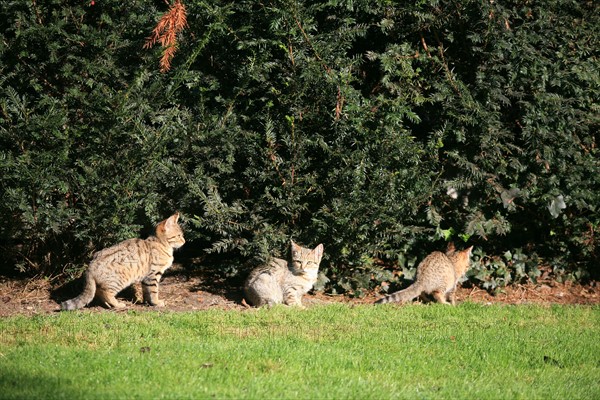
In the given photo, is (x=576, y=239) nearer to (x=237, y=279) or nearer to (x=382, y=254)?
(x=382, y=254)

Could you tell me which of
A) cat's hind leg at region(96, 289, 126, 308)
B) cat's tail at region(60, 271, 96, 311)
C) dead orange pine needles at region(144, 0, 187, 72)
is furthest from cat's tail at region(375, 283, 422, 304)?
dead orange pine needles at region(144, 0, 187, 72)

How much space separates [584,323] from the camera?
395 inches

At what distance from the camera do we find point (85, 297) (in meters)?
9.64

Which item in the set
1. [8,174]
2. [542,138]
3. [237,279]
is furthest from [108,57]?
[542,138]

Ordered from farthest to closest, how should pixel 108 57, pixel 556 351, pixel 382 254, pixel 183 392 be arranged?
pixel 382 254
pixel 108 57
pixel 556 351
pixel 183 392

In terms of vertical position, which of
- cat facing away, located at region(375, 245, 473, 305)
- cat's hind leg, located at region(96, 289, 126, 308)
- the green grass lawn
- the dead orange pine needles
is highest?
the dead orange pine needles

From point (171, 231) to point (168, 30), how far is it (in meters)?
2.59

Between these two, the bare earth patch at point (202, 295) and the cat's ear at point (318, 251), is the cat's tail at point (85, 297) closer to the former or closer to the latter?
the bare earth patch at point (202, 295)

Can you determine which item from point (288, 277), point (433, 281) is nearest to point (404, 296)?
point (433, 281)

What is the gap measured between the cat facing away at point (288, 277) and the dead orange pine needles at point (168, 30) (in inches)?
111

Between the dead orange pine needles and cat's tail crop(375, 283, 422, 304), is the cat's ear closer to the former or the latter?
cat's tail crop(375, 283, 422, 304)

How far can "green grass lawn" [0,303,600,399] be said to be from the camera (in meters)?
6.82

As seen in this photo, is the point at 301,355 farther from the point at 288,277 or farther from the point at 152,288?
the point at 152,288

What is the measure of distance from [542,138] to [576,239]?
1.78 metres
